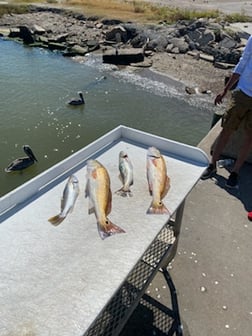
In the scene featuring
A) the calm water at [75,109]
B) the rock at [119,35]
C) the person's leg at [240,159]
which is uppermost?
the person's leg at [240,159]

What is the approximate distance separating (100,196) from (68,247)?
0.49 metres

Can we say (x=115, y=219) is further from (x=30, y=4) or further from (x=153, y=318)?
(x=30, y=4)

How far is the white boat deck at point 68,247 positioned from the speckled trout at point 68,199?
0.04 meters

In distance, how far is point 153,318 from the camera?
3035mm

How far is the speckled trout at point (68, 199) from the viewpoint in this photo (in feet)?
7.10

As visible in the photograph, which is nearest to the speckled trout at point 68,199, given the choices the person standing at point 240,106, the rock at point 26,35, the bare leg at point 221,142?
the person standing at point 240,106

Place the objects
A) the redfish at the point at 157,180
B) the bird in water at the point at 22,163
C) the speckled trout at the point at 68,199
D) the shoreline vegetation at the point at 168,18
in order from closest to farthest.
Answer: the speckled trout at the point at 68,199
the redfish at the point at 157,180
the bird in water at the point at 22,163
the shoreline vegetation at the point at 168,18

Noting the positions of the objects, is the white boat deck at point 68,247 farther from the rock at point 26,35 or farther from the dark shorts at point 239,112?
the rock at point 26,35

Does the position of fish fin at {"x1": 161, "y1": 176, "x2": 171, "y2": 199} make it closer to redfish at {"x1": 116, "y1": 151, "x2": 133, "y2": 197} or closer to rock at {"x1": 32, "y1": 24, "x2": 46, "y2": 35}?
redfish at {"x1": 116, "y1": 151, "x2": 133, "y2": 197}

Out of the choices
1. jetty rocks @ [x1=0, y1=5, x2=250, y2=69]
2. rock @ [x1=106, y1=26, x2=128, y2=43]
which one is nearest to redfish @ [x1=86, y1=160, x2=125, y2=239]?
jetty rocks @ [x1=0, y1=5, x2=250, y2=69]

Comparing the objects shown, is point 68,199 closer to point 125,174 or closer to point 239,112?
point 125,174

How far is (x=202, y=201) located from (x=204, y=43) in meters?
12.0

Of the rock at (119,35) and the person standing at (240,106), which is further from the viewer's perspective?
the rock at (119,35)

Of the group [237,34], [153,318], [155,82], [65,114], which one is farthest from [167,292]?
[237,34]
